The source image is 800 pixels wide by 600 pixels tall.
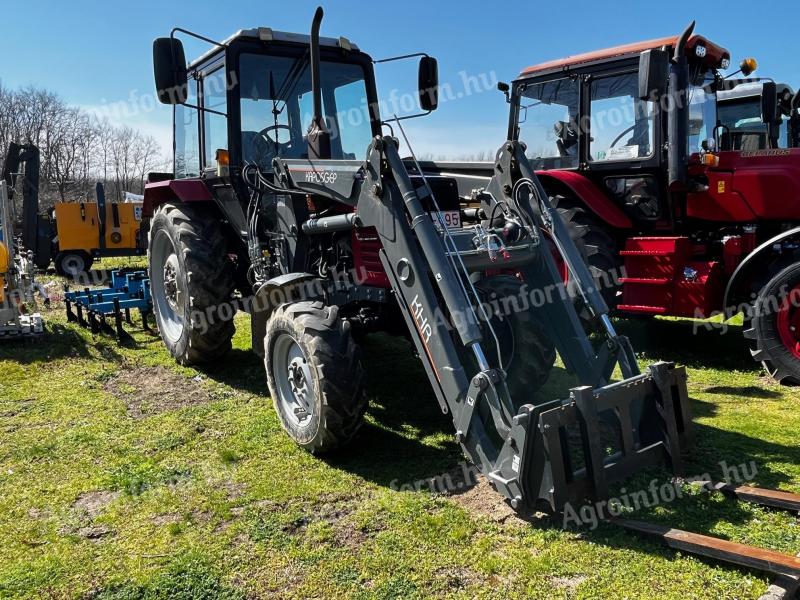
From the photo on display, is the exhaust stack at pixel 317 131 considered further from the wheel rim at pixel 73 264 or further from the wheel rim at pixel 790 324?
the wheel rim at pixel 73 264

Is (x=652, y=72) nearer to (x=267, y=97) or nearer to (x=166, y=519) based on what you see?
(x=267, y=97)

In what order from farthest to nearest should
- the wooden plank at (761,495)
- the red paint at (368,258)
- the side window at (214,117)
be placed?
1. the side window at (214,117)
2. the red paint at (368,258)
3. the wooden plank at (761,495)

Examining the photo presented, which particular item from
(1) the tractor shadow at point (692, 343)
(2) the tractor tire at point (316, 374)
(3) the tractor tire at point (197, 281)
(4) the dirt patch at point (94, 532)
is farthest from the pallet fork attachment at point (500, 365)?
(1) the tractor shadow at point (692, 343)

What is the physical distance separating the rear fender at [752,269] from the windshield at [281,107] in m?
3.45

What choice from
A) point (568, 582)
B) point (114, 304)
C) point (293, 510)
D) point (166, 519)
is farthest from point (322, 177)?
point (114, 304)

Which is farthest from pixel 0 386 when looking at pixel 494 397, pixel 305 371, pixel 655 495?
pixel 655 495

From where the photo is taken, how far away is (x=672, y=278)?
5.96m

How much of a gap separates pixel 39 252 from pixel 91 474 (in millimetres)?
12523

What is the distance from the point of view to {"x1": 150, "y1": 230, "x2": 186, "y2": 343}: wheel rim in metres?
5.93

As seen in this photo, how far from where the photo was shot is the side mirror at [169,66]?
4.69 meters

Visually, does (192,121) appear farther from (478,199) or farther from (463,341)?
(463,341)

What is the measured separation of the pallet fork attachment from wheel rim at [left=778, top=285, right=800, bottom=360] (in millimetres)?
2365

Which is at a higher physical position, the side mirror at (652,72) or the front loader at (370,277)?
the side mirror at (652,72)

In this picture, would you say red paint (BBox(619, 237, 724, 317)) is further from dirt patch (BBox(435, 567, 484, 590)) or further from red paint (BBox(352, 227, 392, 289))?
dirt patch (BBox(435, 567, 484, 590))
